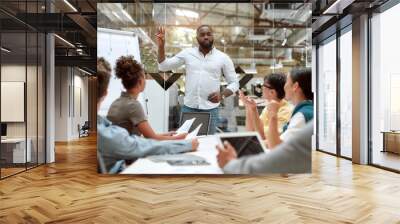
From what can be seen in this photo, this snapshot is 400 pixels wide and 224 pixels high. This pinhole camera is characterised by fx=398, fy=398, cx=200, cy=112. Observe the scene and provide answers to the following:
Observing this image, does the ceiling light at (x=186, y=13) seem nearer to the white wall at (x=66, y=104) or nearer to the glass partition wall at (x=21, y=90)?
the glass partition wall at (x=21, y=90)

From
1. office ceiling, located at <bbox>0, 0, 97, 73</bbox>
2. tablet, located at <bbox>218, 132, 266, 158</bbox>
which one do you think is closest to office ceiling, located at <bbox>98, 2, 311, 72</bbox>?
tablet, located at <bbox>218, 132, 266, 158</bbox>

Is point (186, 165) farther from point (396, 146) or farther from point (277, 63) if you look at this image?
point (396, 146)

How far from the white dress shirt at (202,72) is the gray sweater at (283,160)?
23.8 inches

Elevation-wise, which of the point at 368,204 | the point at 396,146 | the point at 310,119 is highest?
the point at 310,119

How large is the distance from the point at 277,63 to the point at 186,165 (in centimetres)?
125

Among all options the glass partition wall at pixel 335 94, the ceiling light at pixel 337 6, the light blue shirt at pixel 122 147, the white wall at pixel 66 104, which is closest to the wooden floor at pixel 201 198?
the light blue shirt at pixel 122 147

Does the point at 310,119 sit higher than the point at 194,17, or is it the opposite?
the point at 194,17

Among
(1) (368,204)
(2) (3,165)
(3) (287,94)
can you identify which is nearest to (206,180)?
(1) (368,204)

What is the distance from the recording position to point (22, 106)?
289 inches

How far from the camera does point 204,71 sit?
371 cm

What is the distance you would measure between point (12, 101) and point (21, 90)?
0.38 m

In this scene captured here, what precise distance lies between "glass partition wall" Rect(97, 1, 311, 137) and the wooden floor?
1.25 m

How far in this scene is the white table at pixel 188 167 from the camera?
3.57 m

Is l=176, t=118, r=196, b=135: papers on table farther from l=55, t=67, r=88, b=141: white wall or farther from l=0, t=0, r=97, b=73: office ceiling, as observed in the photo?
l=55, t=67, r=88, b=141: white wall
